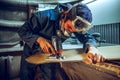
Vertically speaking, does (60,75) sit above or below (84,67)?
below

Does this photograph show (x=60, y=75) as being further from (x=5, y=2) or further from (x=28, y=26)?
(x=5, y=2)

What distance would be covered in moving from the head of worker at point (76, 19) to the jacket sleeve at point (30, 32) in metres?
0.25

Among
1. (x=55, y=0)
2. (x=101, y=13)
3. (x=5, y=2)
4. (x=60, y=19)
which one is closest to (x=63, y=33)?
(x=60, y=19)

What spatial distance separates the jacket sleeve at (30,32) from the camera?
5.00 feet

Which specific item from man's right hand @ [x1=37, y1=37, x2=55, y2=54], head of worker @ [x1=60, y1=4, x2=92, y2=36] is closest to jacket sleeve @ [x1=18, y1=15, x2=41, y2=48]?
man's right hand @ [x1=37, y1=37, x2=55, y2=54]

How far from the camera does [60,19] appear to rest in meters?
1.54

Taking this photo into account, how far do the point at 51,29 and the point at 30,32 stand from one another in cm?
19

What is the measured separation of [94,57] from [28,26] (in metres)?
0.66

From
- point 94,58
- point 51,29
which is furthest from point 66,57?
point 51,29

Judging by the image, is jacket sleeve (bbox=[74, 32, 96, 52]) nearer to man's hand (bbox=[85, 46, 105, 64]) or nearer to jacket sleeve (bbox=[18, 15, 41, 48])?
man's hand (bbox=[85, 46, 105, 64])

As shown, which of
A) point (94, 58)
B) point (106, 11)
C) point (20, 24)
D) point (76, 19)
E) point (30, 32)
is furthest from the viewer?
point (106, 11)

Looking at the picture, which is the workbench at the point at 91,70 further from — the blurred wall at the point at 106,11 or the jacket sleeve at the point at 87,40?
the blurred wall at the point at 106,11

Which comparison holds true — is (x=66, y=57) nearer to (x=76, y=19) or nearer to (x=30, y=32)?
(x=76, y=19)

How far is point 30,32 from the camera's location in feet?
5.14
